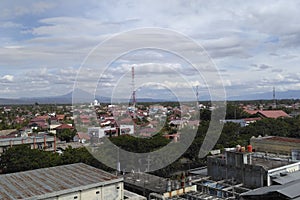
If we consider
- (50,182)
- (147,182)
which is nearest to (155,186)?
(147,182)

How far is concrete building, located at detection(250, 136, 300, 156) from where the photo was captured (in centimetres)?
1299

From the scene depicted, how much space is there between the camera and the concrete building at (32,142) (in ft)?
55.5

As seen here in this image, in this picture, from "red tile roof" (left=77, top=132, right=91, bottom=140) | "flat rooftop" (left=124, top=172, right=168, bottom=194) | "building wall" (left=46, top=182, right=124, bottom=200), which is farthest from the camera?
"red tile roof" (left=77, top=132, right=91, bottom=140)

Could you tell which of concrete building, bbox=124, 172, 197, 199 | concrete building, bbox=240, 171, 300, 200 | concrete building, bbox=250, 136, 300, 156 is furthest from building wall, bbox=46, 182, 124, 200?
concrete building, bbox=250, 136, 300, 156

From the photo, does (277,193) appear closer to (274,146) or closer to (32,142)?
(274,146)

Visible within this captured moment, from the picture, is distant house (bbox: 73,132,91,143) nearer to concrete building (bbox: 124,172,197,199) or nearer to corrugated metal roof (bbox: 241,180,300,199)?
concrete building (bbox: 124,172,197,199)

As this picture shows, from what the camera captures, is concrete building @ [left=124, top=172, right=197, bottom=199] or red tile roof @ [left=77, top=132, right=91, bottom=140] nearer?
concrete building @ [left=124, top=172, right=197, bottom=199]

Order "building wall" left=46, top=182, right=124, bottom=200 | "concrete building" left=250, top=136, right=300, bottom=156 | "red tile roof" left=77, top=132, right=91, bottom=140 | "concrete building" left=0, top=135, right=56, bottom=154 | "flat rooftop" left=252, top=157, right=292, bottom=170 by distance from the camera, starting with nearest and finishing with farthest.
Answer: "building wall" left=46, top=182, right=124, bottom=200, "flat rooftop" left=252, top=157, right=292, bottom=170, "concrete building" left=250, top=136, right=300, bottom=156, "concrete building" left=0, top=135, right=56, bottom=154, "red tile roof" left=77, top=132, right=91, bottom=140

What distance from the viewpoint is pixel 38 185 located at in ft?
22.5

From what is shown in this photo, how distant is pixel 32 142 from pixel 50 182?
37.2 feet

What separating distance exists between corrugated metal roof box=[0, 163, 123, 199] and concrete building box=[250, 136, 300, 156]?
866cm

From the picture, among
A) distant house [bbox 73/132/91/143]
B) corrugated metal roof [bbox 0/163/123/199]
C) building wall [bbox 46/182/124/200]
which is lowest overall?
distant house [bbox 73/132/91/143]

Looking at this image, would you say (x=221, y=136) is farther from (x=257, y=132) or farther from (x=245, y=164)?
(x=245, y=164)

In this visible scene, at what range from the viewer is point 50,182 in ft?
23.2
